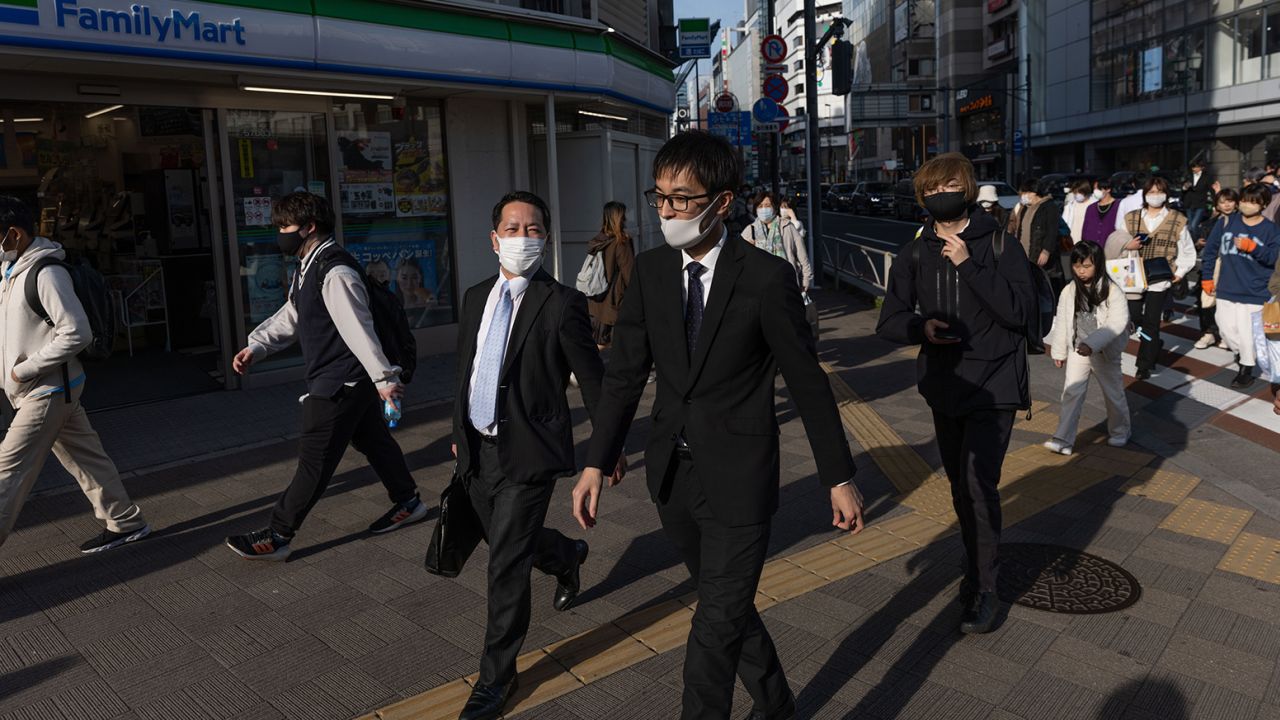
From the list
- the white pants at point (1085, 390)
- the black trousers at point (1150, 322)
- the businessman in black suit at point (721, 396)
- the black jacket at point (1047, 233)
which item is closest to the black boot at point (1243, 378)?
the black trousers at point (1150, 322)

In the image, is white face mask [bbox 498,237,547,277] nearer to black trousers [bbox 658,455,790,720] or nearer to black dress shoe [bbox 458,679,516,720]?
black trousers [bbox 658,455,790,720]

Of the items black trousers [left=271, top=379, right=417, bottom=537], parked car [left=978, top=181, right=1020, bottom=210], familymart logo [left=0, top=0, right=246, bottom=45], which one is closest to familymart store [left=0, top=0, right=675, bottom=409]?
familymart logo [left=0, top=0, right=246, bottom=45]

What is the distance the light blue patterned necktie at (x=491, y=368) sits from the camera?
385cm

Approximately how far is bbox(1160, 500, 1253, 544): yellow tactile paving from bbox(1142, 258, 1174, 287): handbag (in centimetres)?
399

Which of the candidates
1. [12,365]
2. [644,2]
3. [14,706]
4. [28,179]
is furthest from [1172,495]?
[644,2]

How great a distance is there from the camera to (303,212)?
5.21m

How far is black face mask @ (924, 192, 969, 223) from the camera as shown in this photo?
4281mm

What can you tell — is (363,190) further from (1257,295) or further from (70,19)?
(1257,295)

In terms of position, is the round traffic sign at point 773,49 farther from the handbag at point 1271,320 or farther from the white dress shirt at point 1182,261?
the handbag at point 1271,320

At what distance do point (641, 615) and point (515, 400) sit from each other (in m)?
1.30

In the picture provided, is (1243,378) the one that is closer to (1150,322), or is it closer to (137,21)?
(1150,322)

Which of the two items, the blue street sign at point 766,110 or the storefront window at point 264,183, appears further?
the blue street sign at point 766,110

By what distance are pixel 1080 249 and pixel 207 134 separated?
7.27m

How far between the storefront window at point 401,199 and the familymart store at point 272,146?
2cm
